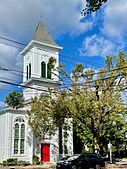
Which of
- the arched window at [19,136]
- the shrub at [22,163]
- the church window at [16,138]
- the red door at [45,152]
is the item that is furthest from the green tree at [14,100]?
the shrub at [22,163]

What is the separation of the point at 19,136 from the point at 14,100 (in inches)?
169

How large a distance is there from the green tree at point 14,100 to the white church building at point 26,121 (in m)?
0.79

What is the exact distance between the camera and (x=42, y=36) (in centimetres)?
4272

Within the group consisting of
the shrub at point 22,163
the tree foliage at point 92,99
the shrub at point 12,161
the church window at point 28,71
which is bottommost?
the shrub at point 22,163

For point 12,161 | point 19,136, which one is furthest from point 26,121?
point 12,161

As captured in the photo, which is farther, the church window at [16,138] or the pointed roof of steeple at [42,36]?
the pointed roof of steeple at [42,36]

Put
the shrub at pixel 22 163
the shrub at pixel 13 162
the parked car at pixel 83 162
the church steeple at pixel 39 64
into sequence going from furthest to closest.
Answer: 1. the church steeple at pixel 39 64
2. the shrub at pixel 22 163
3. the shrub at pixel 13 162
4. the parked car at pixel 83 162

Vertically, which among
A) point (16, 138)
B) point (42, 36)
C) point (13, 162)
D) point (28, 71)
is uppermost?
point (42, 36)

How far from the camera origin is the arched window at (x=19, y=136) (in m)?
35.1

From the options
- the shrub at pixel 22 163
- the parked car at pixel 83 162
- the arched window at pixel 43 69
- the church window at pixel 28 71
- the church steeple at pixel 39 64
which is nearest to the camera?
the parked car at pixel 83 162

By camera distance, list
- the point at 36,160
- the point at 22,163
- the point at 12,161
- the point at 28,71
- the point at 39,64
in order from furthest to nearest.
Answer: the point at 28,71, the point at 39,64, the point at 36,160, the point at 22,163, the point at 12,161

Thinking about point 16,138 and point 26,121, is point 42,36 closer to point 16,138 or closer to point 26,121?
point 26,121

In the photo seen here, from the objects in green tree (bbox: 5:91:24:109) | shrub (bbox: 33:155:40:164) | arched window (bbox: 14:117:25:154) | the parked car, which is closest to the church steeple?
green tree (bbox: 5:91:24:109)

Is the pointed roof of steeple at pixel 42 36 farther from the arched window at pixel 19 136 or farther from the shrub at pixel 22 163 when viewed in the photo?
the shrub at pixel 22 163
